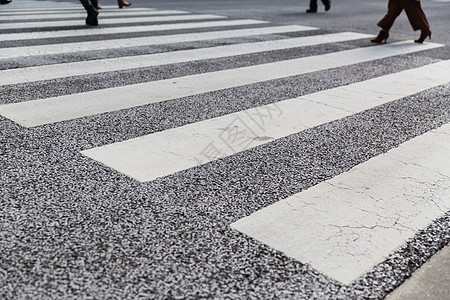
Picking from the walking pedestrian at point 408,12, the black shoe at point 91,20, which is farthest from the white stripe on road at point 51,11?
the walking pedestrian at point 408,12

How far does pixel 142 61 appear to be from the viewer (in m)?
5.23

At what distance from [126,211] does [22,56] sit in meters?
3.67

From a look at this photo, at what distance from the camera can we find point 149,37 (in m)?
6.74

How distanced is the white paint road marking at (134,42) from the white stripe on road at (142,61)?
2.06ft

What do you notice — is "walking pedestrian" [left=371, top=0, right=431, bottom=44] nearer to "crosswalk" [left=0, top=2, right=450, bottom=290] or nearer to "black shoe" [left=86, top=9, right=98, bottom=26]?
"crosswalk" [left=0, top=2, right=450, bottom=290]

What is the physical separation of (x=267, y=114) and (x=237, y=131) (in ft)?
1.58

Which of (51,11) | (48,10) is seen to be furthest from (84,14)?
(48,10)

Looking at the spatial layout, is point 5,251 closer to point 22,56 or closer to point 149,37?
point 22,56

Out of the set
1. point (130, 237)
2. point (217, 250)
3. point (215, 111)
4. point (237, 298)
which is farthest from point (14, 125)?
point (237, 298)

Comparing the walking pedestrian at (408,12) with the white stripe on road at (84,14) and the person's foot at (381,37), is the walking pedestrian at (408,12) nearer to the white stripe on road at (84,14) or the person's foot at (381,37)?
the person's foot at (381,37)

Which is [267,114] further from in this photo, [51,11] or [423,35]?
[51,11]

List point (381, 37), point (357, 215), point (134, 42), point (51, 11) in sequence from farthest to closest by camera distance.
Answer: point (51, 11) < point (381, 37) < point (134, 42) < point (357, 215)

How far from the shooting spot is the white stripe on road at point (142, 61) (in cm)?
443

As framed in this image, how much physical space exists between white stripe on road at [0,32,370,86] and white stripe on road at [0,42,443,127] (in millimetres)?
651
